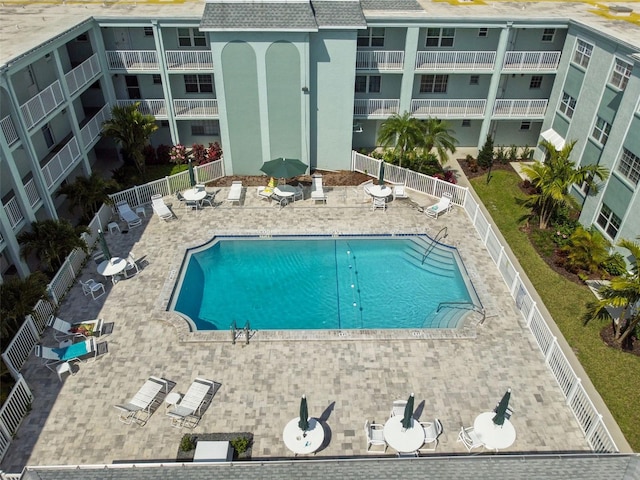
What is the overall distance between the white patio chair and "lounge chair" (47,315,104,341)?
431 inches

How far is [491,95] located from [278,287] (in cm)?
1862

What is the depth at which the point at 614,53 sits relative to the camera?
79.9ft

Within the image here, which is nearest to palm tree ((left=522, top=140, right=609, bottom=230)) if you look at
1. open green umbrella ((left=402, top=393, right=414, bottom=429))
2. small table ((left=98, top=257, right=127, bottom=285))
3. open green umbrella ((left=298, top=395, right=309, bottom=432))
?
open green umbrella ((left=402, top=393, right=414, bottom=429))

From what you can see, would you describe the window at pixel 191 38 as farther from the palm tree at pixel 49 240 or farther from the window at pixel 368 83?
the palm tree at pixel 49 240

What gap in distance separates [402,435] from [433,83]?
24.1 meters

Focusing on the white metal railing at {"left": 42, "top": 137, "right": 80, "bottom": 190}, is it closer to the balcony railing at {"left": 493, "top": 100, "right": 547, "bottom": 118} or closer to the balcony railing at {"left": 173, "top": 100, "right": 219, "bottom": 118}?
the balcony railing at {"left": 173, "top": 100, "right": 219, "bottom": 118}

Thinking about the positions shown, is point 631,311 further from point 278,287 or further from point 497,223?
point 278,287

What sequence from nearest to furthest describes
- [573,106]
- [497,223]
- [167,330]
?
[167,330], [497,223], [573,106]

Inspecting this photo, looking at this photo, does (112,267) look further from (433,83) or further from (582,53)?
(582,53)

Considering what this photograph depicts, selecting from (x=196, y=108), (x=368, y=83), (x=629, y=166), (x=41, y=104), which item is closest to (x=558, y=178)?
(x=629, y=166)

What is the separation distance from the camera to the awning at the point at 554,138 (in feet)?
Result: 95.0

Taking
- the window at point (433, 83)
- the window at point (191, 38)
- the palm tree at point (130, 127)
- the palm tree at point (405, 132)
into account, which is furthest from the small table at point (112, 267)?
the window at point (433, 83)

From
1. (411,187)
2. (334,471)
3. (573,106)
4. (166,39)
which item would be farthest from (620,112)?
(166,39)

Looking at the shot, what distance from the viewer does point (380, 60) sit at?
29516 mm
